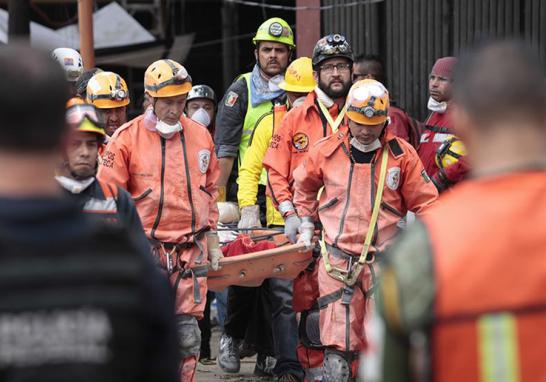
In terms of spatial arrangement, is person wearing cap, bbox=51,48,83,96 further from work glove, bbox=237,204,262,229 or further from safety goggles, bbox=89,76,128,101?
work glove, bbox=237,204,262,229

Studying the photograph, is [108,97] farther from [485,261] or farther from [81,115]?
[485,261]

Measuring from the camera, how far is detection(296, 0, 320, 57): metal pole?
42.1 ft

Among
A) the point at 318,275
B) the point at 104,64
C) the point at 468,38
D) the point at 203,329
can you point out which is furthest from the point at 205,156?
the point at 104,64

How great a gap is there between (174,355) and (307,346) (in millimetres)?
5662

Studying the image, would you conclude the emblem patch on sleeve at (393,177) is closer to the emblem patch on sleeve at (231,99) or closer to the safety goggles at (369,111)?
the safety goggles at (369,111)

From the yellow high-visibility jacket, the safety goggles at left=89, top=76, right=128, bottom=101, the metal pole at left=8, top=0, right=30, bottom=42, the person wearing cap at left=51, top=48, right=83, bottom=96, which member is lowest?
the yellow high-visibility jacket

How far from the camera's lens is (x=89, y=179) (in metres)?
6.11

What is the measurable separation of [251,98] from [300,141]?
3.45 feet

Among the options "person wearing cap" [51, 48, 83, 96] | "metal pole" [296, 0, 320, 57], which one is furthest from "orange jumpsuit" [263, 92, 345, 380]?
"metal pole" [296, 0, 320, 57]

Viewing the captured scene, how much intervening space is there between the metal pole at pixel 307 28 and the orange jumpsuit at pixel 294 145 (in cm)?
356

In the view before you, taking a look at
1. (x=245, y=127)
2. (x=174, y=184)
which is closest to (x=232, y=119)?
(x=245, y=127)

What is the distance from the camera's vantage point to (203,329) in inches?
417

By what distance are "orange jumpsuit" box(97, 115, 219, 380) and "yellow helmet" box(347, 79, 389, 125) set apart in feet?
3.35

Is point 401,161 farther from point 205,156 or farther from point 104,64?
point 104,64
